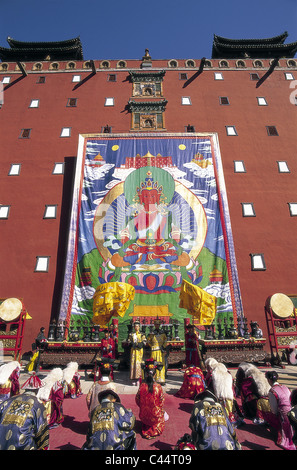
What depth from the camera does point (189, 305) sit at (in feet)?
29.7

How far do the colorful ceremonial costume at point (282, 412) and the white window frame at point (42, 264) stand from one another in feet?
35.4

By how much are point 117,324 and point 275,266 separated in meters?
7.84

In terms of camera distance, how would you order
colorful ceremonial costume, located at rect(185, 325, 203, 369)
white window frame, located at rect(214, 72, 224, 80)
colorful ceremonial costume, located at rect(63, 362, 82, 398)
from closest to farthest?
colorful ceremonial costume, located at rect(63, 362, 82, 398) → colorful ceremonial costume, located at rect(185, 325, 203, 369) → white window frame, located at rect(214, 72, 224, 80)

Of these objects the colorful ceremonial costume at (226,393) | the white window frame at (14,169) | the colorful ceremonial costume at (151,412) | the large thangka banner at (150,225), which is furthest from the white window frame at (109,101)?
the colorful ceremonial costume at (226,393)

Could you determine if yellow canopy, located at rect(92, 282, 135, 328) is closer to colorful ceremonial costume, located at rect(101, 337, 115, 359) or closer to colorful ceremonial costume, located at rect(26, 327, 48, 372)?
colorful ceremonial costume, located at rect(101, 337, 115, 359)

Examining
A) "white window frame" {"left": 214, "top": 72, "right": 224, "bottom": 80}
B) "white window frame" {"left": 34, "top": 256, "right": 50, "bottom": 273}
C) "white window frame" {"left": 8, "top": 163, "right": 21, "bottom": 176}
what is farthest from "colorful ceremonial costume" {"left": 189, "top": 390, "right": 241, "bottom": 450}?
"white window frame" {"left": 214, "top": 72, "right": 224, "bottom": 80}

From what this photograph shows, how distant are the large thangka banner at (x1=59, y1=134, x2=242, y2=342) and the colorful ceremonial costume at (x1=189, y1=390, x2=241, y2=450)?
26.6ft

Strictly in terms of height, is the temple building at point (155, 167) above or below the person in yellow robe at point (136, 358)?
above

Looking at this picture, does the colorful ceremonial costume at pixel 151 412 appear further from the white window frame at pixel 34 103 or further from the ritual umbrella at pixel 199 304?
the white window frame at pixel 34 103

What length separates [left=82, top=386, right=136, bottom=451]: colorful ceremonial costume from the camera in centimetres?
306

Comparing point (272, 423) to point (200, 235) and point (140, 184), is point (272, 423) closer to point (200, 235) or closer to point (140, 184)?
point (200, 235)

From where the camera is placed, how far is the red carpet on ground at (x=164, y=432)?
3953mm

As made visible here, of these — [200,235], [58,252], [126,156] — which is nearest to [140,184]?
[126,156]

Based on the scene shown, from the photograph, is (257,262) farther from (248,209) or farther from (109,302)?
(109,302)
